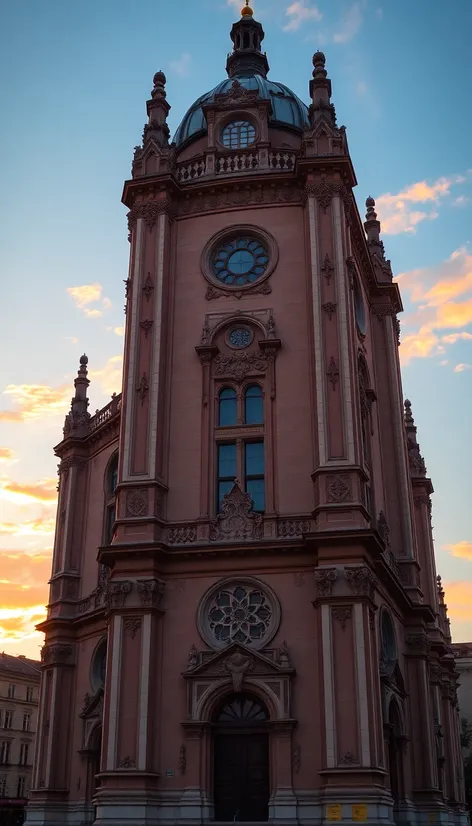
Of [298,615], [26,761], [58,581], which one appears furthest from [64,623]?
[26,761]

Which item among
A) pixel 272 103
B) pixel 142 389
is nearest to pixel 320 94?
pixel 272 103

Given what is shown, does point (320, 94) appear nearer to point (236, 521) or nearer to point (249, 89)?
point (249, 89)

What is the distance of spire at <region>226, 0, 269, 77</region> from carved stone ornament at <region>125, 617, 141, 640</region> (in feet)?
99.0

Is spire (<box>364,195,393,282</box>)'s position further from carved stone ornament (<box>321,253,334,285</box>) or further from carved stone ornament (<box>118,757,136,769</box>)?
carved stone ornament (<box>118,757,136,769</box>)

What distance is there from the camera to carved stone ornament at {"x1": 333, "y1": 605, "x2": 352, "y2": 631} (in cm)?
2736

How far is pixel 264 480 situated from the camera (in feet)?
102

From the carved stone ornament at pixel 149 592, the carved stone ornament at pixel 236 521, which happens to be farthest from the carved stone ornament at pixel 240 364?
the carved stone ornament at pixel 149 592

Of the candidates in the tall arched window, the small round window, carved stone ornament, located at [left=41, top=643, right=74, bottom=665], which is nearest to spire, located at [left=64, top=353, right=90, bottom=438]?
the tall arched window

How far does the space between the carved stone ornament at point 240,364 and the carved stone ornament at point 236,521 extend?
448 cm

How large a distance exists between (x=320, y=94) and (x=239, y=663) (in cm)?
2200

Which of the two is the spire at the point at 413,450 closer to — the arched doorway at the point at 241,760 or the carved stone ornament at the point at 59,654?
the carved stone ornament at the point at 59,654

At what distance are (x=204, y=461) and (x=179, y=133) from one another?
19293 millimetres

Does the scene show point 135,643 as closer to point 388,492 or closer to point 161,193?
point 388,492

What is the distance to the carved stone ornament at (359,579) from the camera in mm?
27531
